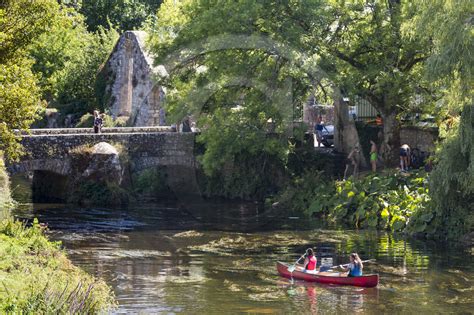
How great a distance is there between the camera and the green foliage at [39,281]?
1908 cm

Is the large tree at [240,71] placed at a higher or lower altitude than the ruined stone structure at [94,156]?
higher

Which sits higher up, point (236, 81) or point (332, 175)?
point (236, 81)

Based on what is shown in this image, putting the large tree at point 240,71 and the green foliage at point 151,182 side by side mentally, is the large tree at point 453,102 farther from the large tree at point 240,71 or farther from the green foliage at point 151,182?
the green foliage at point 151,182

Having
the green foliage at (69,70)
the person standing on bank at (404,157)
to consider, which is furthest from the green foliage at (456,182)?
the green foliage at (69,70)

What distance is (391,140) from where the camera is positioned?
44.9m

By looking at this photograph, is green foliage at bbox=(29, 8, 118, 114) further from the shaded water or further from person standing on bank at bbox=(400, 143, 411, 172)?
person standing on bank at bbox=(400, 143, 411, 172)

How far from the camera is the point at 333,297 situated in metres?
27.1

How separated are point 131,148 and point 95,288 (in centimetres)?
2498

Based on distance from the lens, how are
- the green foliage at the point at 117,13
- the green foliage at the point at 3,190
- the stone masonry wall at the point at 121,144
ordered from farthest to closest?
the green foliage at the point at 117,13, the stone masonry wall at the point at 121,144, the green foliage at the point at 3,190

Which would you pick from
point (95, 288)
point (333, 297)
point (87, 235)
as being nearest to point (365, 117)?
point (87, 235)

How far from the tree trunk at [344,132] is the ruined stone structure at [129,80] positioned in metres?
13.3

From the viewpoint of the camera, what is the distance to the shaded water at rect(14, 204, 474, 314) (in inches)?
1010

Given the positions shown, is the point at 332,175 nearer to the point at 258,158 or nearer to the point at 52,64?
the point at 258,158

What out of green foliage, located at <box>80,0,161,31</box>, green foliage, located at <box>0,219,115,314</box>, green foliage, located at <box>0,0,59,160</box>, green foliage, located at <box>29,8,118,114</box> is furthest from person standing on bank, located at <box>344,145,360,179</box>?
green foliage, located at <box>80,0,161,31</box>
